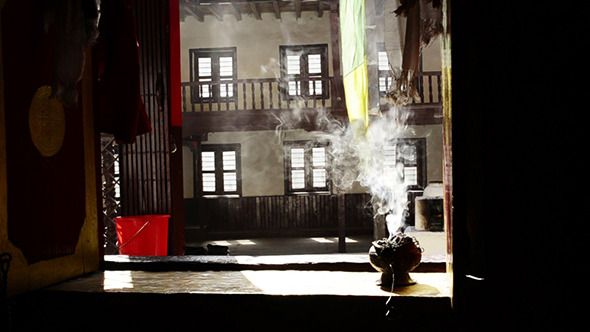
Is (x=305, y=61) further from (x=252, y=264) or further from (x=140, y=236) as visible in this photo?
(x=252, y=264)

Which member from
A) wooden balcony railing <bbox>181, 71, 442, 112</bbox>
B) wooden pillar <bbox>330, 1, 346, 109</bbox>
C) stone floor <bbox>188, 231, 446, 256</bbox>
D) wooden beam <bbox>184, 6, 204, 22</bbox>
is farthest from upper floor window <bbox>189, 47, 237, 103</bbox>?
stone floor <bbox>188, 231, 446, 256</bbox>

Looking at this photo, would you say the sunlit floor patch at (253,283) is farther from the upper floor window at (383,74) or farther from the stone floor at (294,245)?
the upper floor window at (383,74)

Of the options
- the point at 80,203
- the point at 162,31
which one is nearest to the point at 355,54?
the point at 80,203

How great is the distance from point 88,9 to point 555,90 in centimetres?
265

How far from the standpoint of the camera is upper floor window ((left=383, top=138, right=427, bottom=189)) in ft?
44.5

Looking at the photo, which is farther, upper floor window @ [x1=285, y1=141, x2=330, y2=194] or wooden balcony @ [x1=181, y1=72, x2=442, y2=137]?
upper floor window @ [x1=285, y1=141, x2=330, y2=194]

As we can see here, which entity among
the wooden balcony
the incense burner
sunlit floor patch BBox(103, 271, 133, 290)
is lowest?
sunlit floor patch BBox(103, 271, 133, 290)

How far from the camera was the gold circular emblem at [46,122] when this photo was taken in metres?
2.86

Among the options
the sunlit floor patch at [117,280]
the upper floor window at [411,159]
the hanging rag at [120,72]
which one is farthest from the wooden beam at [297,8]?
the sunlit floor patch at [117,280]

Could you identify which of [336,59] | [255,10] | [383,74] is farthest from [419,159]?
[255,10]

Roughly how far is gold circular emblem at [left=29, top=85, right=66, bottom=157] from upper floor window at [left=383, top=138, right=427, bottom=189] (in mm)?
11509

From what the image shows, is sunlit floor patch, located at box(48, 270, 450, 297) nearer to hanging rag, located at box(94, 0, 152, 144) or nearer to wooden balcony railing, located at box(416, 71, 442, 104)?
hanging rag, located at box(94, 0, 152, 144)

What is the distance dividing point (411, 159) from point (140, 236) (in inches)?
378

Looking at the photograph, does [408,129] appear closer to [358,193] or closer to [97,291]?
[358,193]
